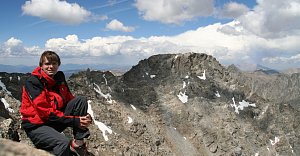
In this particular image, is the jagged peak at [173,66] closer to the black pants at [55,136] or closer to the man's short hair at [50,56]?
the black pants at [55,136]

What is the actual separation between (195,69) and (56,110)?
430 ft

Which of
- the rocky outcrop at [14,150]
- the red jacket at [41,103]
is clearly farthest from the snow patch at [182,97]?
the rocky outcrop at [14,150]

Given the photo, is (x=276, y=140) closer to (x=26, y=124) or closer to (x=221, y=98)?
(x=221, y=98)

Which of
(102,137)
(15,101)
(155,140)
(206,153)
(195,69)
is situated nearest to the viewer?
(15,101)

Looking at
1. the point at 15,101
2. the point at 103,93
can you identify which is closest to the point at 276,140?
the point at 103,93

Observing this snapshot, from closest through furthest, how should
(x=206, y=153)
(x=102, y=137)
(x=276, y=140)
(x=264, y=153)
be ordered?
(x=102, y=137) → (x=206, y=153) → (x=264, y=153) → (x=276, y=140)

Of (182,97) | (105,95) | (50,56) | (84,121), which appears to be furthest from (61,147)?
(182,97)

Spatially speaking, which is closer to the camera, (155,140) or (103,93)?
(155,140)

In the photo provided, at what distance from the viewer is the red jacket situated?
1341 centimetres

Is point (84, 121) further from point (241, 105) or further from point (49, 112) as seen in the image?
point (241, 105)

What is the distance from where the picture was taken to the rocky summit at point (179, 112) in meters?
102

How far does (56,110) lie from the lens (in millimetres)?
13930

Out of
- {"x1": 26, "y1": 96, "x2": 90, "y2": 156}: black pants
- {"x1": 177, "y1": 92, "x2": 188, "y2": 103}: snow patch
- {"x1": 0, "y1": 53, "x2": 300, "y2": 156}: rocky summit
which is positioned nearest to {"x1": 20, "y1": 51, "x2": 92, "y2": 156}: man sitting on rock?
{"x1": 26, "y1": 96, "x2": 90, "y2": 156}: black pants

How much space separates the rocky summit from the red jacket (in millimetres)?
76612
